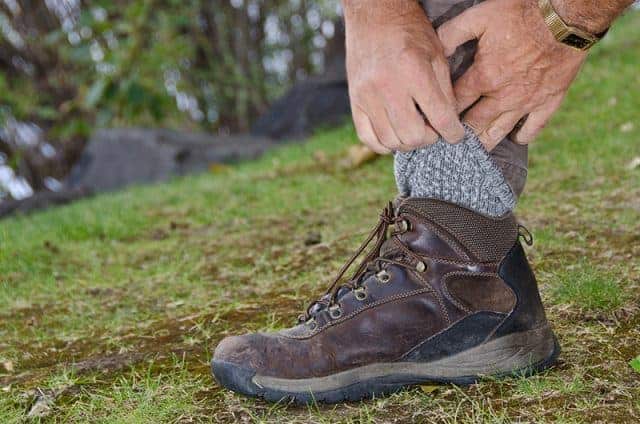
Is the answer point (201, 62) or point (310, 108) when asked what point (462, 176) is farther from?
point (201, 62)

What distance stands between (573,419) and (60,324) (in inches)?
56.2

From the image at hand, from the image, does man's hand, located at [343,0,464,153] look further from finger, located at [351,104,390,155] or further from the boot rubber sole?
the boot rubber sole

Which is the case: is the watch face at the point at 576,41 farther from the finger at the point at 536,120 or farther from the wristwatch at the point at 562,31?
the finger at the point at 536,120

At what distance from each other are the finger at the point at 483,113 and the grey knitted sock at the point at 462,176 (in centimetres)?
2

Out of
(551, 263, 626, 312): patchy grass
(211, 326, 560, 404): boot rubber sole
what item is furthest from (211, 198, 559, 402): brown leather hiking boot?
(551, 263, 626, 312): patchy grass

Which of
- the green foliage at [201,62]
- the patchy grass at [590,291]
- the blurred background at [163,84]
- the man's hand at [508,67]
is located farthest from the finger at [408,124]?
the green foliage at [201,62]

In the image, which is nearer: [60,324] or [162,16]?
[60,324]

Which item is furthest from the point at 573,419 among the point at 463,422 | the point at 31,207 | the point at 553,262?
the point at 31,207

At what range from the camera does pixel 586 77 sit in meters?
5.66

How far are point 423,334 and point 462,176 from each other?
0.99 ft

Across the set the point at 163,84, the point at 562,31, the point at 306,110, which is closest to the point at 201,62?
the point at 163,84

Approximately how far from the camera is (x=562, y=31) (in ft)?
4.11

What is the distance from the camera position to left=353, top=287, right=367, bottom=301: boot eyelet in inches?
54.8

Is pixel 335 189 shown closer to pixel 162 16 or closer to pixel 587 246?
pixel 587 246
